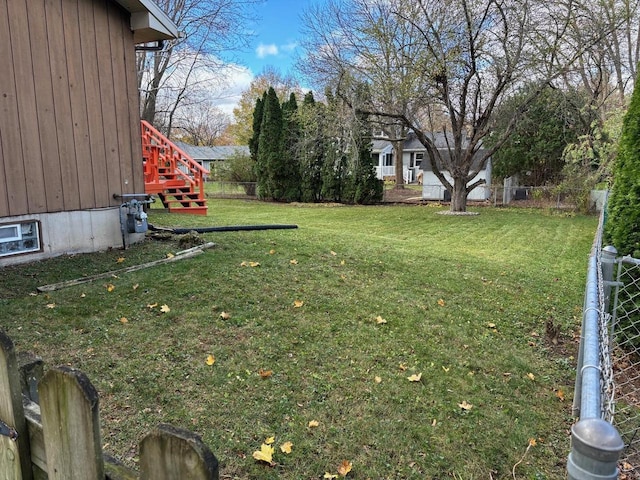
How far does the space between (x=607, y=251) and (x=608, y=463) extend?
262 centimetres

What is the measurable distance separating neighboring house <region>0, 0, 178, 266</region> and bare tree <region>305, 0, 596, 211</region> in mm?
9988

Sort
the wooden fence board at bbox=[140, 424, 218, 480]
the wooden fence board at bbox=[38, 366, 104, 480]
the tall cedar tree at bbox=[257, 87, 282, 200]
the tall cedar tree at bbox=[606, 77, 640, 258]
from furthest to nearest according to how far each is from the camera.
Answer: the tall cedar tree at bbox=[257, 87, 282, 200] → the tall cedar tree at bbox=[606, 77, 640, 258] → the wooden fence board at bbox=[38, 366, 104, 480] → the wooden fence board at bbox=[140, 424, 218, 480]

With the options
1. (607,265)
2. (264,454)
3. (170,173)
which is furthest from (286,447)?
(170,173)

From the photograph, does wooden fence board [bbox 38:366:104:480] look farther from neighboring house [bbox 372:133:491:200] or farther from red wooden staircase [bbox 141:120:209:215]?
neighboring house [bbox 372:133:491:200]

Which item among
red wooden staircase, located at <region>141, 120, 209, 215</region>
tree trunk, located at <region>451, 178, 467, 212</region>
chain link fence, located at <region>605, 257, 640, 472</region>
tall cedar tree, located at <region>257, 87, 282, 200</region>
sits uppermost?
tall cedar tree, located at <region>257, 87, 282, 200</region>

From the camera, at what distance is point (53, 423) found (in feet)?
3.60

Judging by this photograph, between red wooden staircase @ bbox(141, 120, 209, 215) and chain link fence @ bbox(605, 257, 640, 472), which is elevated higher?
red wooden staircase @ bbox(141, 120, 209, 215)

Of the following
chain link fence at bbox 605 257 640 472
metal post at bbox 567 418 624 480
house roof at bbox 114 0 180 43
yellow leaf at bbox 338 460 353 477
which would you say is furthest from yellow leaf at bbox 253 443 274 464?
house roof at bbox 114 0 180 43

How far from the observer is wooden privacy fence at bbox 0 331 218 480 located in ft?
2.94

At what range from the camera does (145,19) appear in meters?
6.02

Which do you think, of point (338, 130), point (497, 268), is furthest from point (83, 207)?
point (338, 130)

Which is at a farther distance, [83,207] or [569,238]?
[569,238]

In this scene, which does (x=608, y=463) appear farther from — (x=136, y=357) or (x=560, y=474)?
(x=136, y=357)

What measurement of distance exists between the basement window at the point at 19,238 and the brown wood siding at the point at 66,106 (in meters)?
0.18
